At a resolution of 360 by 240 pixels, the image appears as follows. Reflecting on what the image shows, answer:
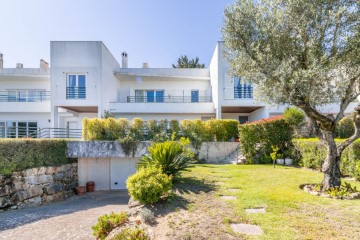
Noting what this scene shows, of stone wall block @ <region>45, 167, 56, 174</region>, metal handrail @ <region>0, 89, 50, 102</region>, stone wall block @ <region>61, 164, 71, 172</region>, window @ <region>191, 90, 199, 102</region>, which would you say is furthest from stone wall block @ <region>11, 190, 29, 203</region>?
window @ <region>191, 90, 199, 102</region>

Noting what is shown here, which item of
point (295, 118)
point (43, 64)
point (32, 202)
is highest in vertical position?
point (43, 64)

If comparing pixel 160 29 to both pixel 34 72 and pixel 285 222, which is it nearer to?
pixel 34 72

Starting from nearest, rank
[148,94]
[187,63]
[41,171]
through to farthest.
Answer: [41,171], [148,94], [187,63]

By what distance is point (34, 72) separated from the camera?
74.3ft

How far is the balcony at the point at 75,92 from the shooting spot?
1944cm

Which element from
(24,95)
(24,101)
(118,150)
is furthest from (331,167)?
(24,95)

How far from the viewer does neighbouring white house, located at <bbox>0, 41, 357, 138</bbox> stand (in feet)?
62.7

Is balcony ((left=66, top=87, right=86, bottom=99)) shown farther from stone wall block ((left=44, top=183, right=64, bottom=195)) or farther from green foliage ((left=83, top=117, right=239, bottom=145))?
stone wall block ((left=44, top=183, right=64, bottom=195))

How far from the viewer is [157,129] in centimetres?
1504

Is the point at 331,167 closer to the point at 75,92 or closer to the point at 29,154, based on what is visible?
the point at 29,154

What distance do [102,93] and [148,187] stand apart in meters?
15.2

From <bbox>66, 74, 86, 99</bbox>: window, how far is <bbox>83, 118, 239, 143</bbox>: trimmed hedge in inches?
237

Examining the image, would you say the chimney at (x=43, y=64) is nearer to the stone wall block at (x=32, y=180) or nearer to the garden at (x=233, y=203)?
the stone wall block at (x=32, y=180)

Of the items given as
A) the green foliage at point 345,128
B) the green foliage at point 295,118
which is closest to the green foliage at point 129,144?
the green foliage at point 295,118
